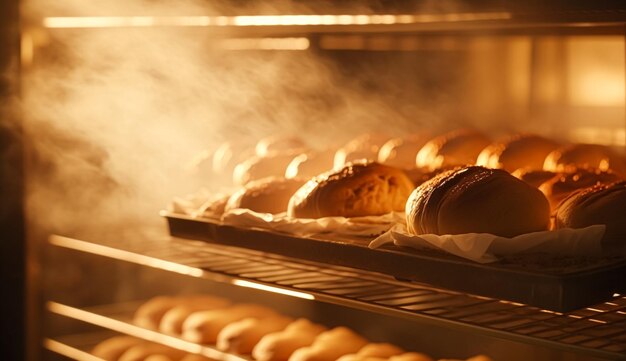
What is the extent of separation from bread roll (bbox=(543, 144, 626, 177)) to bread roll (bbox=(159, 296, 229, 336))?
111cm

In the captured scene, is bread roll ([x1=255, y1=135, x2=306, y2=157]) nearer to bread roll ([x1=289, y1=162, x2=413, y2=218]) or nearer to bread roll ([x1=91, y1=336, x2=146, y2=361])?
bread roll ([x1=289, y1=162, x2=413, y2=218])

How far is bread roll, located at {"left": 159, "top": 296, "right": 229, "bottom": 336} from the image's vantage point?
7.77 ft

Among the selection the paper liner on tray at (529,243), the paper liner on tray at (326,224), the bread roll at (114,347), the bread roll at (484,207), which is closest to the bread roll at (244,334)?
the bread roll at (114,347)

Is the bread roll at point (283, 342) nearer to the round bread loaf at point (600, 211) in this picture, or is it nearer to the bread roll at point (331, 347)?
the bread roll at point (331, 347)

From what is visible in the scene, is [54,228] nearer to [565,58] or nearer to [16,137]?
[16,137]

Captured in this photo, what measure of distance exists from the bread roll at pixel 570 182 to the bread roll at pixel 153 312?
4.17ft

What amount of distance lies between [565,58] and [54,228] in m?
1.55

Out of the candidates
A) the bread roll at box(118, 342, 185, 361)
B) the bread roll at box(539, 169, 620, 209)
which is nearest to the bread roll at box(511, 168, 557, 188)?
the bread roll at box(539, 169, 620, 209)

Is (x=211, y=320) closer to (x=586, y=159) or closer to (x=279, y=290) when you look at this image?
(x=279, y=290)

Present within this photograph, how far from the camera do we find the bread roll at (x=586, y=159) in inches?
67.4

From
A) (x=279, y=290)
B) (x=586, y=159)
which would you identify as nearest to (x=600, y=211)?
(x=586, y=159)

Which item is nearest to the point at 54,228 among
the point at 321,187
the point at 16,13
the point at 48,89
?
the point at 48,89

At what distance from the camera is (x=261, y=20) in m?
1.99

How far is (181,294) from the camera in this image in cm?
284
